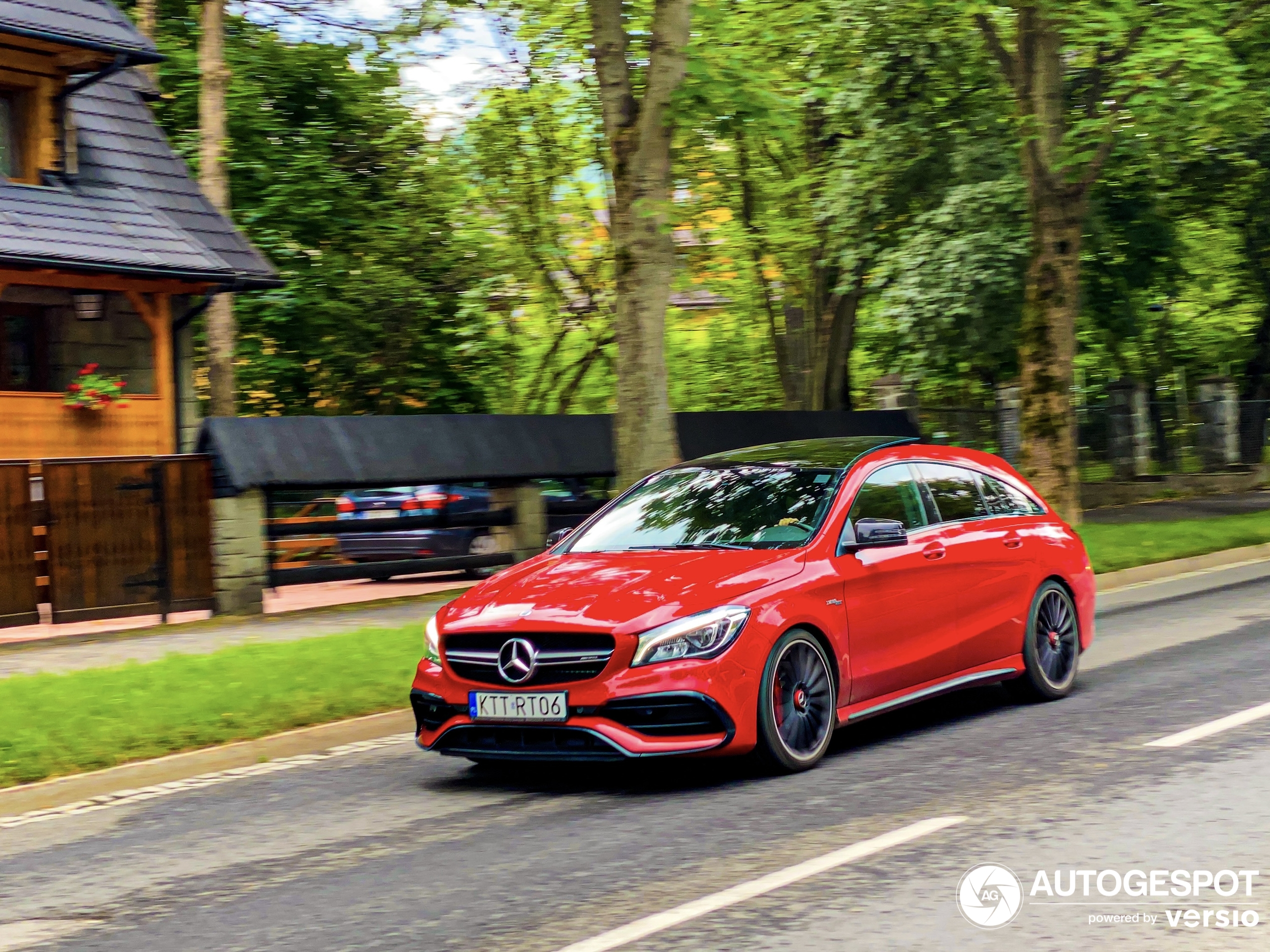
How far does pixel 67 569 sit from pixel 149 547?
934 mm

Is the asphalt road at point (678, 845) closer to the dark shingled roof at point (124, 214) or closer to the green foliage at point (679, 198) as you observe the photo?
the dark shingled roof at point (124, 214)

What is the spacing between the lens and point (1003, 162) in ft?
82.3

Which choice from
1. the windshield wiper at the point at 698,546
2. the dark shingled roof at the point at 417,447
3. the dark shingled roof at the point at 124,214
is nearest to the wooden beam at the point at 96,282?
the dark shingled roof at the point at 124,214

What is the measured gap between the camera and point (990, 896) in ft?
16.5

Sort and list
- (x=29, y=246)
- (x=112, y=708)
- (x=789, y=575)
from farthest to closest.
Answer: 1. (x=29, y=246)
2. (x=112, y=708)
3. (x=789, y=575)

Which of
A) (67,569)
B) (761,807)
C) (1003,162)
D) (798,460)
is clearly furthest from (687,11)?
(1003,162)

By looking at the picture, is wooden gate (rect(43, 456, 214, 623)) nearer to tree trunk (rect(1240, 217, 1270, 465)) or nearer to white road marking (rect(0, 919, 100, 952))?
white road marking (rect(0, 919, 100, 952))

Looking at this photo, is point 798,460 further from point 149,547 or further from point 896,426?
point 896,426

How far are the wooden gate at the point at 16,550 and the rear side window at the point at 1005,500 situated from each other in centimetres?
951

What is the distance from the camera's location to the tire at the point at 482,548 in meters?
18.7

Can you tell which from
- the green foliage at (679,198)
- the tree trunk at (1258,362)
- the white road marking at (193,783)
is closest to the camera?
the white road marking at (193,783)

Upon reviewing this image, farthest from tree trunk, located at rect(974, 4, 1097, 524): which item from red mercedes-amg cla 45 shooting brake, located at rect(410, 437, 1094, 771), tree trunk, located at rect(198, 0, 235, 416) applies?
red mercedes-amg cla 45 shooting brake, located at rect(410, 437, 1094, 771)

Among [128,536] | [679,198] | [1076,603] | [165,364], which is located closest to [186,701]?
[1076,603]

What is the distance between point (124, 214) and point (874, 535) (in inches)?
608
